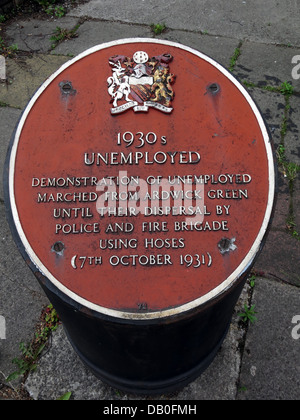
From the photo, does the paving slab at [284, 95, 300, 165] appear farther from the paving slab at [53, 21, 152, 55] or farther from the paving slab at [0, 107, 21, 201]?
the paving slab at [0, 107, 21, 201]

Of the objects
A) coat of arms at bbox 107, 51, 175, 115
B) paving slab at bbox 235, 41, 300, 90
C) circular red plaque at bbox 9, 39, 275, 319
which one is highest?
paving slab at bbox 235, 41, 300, 90

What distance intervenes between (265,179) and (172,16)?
314cm

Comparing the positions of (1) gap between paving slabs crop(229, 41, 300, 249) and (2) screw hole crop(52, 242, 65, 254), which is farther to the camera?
(1) gap between paving slabs crop(229, 41, 300, 249)

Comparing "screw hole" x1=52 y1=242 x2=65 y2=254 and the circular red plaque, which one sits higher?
the circular red plaque

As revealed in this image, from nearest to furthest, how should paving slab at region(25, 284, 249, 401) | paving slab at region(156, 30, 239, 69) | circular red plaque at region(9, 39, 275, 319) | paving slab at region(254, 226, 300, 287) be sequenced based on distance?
circular red plaque at region(9, 39, 275, 319) < paving slab at region(25, 284, 249, 401) < paving slab at region(254, 226, 300, 287) < paving slab at region(156, 30, 239, 69)

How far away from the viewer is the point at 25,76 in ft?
11.2

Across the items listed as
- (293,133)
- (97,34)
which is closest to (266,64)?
(293,133)

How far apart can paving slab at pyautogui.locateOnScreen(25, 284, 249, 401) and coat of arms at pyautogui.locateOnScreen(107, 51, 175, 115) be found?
4.11 ft

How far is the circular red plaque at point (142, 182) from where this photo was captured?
1398 millimetres

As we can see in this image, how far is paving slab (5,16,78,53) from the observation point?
370 cm

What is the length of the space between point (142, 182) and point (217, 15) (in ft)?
10.7

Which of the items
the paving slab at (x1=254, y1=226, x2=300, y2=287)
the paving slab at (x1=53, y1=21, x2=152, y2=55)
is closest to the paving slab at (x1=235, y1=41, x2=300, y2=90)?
the paving slab at (x1=53, y1=21, x2=152, y2=55)

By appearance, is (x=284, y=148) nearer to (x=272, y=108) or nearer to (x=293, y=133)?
(x=293, y=133)
